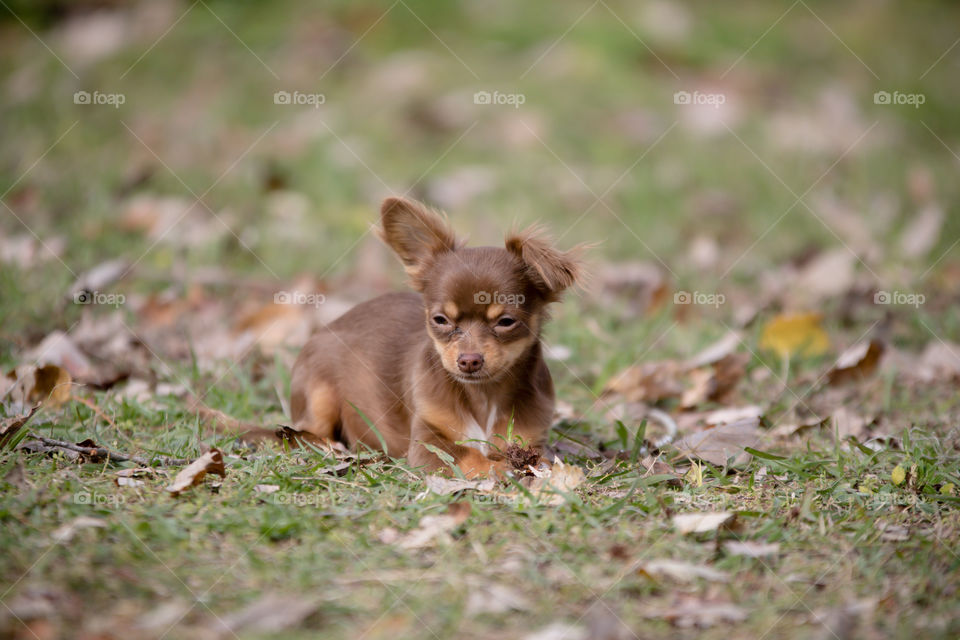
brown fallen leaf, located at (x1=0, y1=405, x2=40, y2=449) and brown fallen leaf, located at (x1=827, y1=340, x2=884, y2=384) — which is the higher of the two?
brown fallen leaf, located at (x1=827, y1=340, x2=884, y2=384)

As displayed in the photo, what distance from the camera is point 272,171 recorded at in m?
7.84

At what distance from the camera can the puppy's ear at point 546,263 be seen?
13.0 feet

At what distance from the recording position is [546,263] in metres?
3.97

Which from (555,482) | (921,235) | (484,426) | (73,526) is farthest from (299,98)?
(73,526)

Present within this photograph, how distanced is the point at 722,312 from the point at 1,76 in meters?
7.20

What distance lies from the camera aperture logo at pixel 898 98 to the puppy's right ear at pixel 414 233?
22.2 feet

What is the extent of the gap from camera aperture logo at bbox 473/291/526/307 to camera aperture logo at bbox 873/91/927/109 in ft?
22.6

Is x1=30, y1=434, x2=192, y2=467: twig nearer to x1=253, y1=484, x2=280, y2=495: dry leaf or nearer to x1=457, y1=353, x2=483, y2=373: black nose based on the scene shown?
x1=253, y1=484, x2=280, y2=495: dry leaf

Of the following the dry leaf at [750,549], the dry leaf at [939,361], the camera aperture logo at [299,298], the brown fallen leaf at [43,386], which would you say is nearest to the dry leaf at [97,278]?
the camera aperture logo at [299,298]

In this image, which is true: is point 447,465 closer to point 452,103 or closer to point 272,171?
point 272,171

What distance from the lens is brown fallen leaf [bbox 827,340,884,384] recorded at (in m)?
4.91

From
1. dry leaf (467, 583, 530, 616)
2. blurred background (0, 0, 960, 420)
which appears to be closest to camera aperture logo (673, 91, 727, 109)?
blurred background (0, 0, 960, 420)

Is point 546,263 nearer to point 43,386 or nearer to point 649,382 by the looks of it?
point 649,382

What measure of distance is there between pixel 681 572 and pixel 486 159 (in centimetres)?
618
